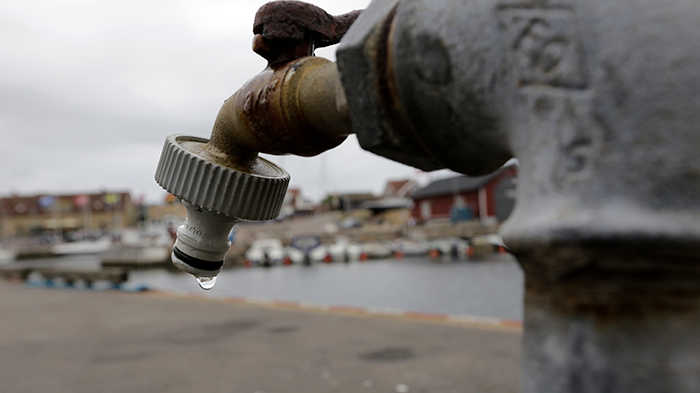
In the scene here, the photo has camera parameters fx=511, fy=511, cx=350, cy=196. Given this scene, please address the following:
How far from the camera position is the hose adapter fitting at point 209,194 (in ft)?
3.74

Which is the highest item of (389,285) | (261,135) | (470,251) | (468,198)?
(261,135)

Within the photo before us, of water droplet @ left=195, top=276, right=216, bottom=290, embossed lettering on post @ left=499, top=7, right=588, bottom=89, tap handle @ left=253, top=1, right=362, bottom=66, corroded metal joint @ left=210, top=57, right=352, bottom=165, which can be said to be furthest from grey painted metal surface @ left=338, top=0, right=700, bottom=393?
water droplet @ left=195, top=276, right=216, bottom=290

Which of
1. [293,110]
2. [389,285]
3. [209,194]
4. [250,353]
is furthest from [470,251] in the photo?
[293,110]

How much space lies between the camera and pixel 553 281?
2.11 feet

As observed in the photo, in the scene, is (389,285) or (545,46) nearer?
(545,46)

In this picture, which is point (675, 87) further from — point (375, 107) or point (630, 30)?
point (375, 107)

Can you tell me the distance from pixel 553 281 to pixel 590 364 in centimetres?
11

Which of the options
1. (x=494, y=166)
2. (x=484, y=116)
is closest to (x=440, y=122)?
(x=484, y=116)

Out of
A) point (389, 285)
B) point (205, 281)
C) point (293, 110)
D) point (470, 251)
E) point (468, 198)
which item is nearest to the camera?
point (293, 110)

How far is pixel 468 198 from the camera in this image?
43.4 metres

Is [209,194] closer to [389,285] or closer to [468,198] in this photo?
[389,285]

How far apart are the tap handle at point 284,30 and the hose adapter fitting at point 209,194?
0.27 m

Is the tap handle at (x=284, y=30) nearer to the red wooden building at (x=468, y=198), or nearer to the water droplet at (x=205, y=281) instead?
the water droplet at (x=205, y=281)

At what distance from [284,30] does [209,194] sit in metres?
0.40
